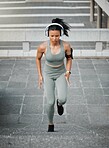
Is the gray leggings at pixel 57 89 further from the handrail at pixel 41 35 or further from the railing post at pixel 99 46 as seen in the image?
the railing post at pixel 99 46

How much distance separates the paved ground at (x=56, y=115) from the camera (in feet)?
15.3

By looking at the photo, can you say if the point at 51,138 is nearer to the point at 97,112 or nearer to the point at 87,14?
the point at 97,112

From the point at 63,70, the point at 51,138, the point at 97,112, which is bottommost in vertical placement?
the point at 97,112

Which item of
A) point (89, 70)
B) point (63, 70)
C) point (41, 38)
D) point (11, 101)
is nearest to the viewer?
point (63, 70)

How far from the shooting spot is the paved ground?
15.3 ft

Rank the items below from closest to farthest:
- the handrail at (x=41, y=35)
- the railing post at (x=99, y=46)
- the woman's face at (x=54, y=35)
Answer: the woman's face at (x=54, y=35), the handrail at (x=41, y=35), the railing post at (x=99, y=46)

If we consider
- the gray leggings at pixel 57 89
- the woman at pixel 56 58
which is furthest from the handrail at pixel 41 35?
the gray leggings at pixel 57 89

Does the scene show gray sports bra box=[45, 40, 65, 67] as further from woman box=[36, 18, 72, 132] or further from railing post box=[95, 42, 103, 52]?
railing post box=[95, 42, 103, 52]

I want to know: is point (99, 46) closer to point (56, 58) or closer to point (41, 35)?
point (41, 35)

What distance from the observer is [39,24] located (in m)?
17.4

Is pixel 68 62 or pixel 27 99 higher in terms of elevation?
pixel 68 62

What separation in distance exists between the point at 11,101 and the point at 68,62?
3131mm

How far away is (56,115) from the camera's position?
7934mm

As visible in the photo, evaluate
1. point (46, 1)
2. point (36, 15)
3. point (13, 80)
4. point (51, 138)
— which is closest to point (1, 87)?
point (13, 80)
